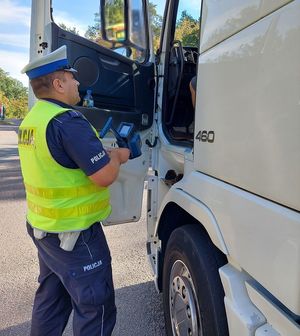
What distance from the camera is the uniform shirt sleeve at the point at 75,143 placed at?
1.85m

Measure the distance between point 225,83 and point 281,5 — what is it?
410 millimetres

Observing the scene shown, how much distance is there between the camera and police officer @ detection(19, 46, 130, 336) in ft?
6.18

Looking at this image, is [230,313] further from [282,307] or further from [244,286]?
[282,307]

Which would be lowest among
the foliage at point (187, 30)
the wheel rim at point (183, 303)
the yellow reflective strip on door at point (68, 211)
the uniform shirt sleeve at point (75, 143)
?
the wheel rim at point (183, 303)

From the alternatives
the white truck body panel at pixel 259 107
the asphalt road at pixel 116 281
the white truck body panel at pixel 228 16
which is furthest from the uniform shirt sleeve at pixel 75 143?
the asphalt road at pixel 116 281

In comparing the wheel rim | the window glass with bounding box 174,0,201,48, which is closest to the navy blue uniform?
the wheel rim

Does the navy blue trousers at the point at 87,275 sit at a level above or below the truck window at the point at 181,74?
below

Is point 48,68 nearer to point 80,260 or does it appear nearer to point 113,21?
point 80,260

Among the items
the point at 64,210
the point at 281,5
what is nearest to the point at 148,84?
the point at 64,210

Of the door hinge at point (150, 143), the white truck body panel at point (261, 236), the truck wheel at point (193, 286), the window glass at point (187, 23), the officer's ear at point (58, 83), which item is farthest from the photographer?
the door hinge at point (150, 143)

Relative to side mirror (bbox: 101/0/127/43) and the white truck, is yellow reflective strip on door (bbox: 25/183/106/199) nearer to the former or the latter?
the white truck

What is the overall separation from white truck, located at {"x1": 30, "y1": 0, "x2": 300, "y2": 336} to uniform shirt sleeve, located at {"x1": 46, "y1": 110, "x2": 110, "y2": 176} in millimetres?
523

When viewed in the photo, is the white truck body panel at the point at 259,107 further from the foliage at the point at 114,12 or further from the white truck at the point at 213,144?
the foliage at the point at 114,12

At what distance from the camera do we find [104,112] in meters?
2.74
